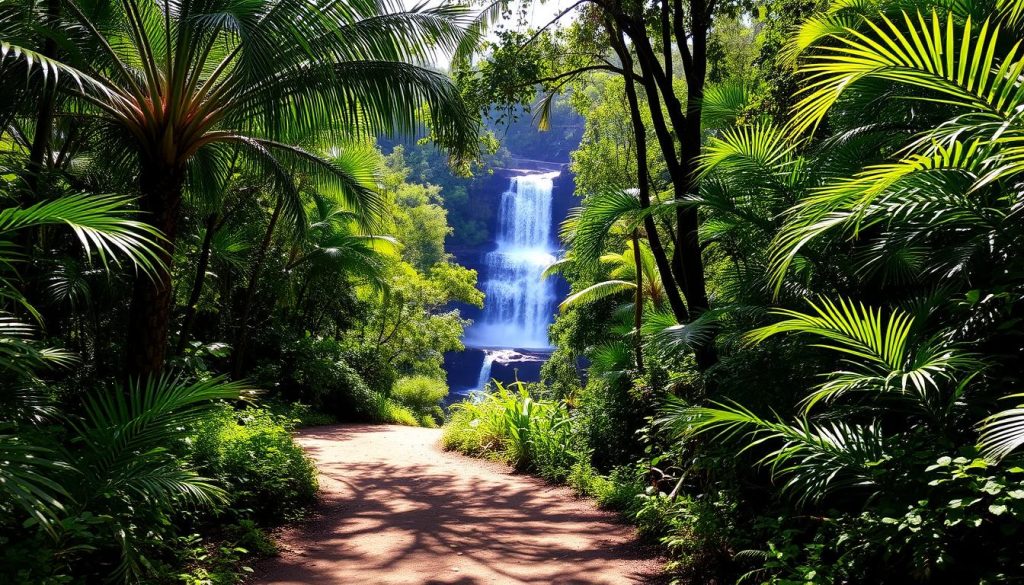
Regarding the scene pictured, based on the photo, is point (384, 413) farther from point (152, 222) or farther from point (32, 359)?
point (32, 359)

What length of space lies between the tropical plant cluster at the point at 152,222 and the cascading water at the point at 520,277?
38.6 m

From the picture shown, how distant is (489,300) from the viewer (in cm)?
5094

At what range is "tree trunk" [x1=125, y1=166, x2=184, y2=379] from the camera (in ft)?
17.5

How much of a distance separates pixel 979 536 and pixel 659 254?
3846 mm

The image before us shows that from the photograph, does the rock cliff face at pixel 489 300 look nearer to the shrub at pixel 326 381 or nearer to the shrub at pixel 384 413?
the shrub at pixel 384 413

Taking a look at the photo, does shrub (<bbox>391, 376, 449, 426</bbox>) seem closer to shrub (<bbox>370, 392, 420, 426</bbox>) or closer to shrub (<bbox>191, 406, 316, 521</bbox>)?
shrub (<bbox>370, 392, 420, 426</bbox>)

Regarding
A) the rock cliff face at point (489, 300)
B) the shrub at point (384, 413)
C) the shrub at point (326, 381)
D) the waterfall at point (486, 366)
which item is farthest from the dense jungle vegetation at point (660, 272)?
the rock cliff face at point (489, 300)

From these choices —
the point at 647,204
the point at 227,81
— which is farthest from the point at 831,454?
the point at 227,81

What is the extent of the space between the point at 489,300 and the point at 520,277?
3442 millimetres

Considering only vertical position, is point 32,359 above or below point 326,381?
above

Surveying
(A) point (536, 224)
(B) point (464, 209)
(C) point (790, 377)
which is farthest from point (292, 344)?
(B) point (464, 209)

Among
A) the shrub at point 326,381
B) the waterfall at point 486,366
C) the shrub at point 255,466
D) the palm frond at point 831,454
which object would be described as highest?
the palm frond at point 831,454

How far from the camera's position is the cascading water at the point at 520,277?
4906cm

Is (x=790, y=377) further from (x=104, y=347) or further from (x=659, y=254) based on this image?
(x=104, y=347)
